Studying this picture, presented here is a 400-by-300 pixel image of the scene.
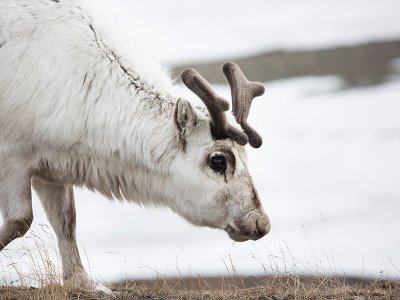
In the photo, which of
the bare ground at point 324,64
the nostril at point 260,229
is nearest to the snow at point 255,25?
the bare ground at point 324,64

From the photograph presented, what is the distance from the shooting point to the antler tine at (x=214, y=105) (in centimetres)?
732

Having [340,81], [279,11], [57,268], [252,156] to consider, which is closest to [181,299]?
[57,268]

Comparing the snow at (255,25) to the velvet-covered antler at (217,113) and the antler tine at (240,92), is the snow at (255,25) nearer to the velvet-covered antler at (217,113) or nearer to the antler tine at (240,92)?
the antler tine at (240,92)

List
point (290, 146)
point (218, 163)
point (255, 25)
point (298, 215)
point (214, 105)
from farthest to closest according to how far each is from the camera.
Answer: point (255, 25)
point (290, 146)
point (298, 215)
point (218, 163)
point (214, 105)

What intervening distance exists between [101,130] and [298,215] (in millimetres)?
7063

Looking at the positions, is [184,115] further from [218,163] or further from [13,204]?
[13,204]

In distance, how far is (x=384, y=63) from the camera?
25.9 m

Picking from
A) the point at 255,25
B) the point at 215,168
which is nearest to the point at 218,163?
the point at 215,168

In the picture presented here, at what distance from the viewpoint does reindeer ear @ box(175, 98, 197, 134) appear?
735cm

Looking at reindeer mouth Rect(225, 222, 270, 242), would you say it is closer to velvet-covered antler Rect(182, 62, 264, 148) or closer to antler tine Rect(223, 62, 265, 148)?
velvet-covered antler Rect(182, 62, 264, 148)

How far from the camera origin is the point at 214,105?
732cm

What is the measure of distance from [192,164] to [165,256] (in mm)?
5504

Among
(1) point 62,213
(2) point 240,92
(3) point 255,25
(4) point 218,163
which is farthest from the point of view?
(3) point 255,25

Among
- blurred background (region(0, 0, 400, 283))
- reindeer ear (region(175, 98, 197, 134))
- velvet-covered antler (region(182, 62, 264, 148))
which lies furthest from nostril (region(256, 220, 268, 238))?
reindeer ear (region(175, 98, 197, 134))
